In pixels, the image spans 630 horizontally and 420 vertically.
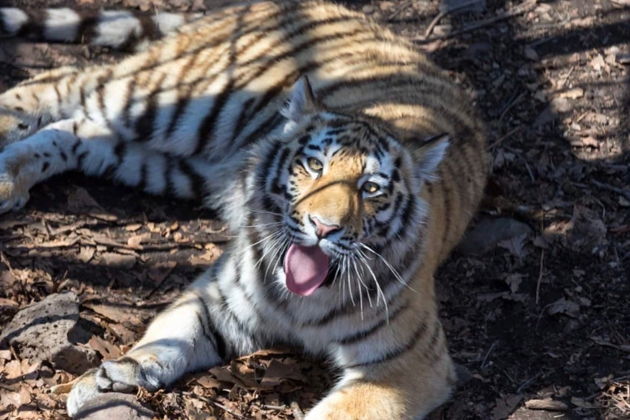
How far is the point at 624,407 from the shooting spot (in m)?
4.16

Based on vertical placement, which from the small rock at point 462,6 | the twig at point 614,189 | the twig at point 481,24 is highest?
the small rock at point 462,6

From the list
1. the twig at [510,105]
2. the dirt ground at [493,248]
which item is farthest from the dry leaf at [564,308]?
the twig at [510,105]

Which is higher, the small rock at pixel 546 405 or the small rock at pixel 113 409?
the small rock at pixel 113 409

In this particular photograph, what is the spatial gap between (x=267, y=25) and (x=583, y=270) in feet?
6.43

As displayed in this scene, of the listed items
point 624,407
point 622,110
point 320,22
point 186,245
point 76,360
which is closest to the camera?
point 76,360

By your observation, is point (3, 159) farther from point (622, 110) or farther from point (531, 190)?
point (622, 110)

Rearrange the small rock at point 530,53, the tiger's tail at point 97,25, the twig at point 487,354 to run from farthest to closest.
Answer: the small rock at point 530,53 → the tiger's tail at point 97,25 → the twig at point 487,354

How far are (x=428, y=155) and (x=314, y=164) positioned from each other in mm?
452

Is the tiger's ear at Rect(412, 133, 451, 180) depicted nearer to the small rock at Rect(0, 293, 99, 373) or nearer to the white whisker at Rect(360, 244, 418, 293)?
the white whisker at Rect(360, 244, 418, 293)

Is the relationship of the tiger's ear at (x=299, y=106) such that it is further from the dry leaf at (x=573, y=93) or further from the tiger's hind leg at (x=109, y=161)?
the dry leaf at (x=573, y=93)

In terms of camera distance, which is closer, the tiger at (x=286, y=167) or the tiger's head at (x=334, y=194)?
the tiger's head at (x=334, y=194)

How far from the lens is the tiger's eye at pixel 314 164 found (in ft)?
12.4

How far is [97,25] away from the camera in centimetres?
547

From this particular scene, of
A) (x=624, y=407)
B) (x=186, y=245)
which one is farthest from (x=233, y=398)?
(x=624, y=407)
